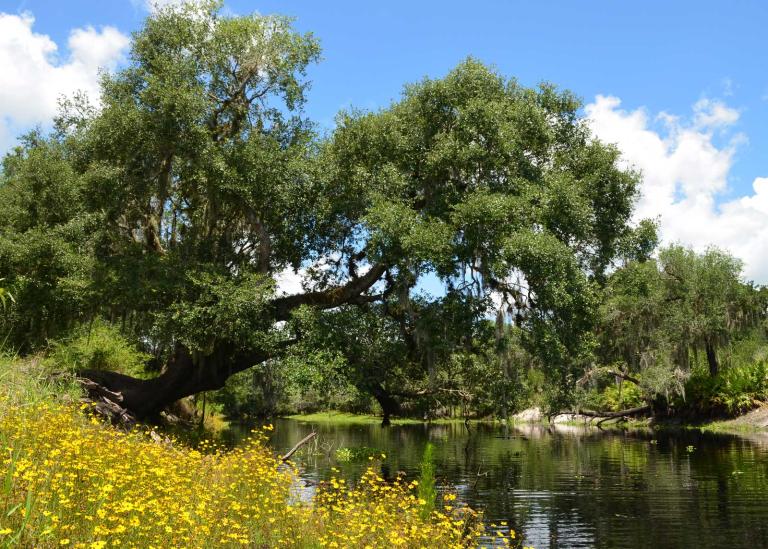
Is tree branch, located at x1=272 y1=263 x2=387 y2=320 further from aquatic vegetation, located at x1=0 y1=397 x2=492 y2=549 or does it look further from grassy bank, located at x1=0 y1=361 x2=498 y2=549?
aquatic vegetation, located at x1=0 y1=397 x2=492 y2=549

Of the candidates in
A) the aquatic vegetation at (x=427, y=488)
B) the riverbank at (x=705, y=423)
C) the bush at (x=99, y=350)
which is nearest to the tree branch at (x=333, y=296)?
the bush at (x=99, y=350)

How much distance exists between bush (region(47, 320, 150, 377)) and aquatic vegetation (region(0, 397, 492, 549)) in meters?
20.5

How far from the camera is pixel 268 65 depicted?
1080 inches

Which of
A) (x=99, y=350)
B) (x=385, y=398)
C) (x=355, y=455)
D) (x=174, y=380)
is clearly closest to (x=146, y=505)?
(x=385, y=398)

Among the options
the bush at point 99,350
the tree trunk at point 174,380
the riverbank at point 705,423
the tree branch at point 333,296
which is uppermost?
the tree branch at point 333,296

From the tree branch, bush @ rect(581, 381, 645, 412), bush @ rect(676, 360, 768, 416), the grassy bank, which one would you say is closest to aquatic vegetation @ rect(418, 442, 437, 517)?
the grassy bank

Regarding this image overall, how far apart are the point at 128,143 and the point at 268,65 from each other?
6.53 m

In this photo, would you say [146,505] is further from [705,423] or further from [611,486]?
[705,423]

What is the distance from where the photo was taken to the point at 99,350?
33062 millimetres

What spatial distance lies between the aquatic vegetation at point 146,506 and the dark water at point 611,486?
546cm

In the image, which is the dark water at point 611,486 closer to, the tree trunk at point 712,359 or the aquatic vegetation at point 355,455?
the aquatic vegetation at point 355,455

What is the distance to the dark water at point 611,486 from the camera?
14.3 metres

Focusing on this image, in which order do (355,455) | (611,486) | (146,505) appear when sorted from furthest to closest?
(355,455) < (611,486) < (146,505)

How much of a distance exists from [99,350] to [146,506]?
2713 centimetres
